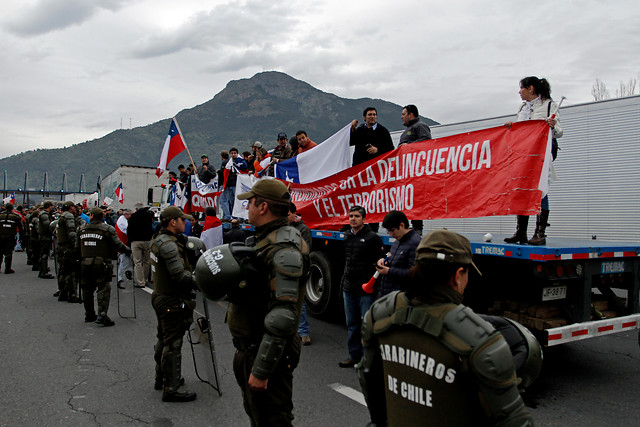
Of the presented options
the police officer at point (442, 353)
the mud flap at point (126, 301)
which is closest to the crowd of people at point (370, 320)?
the police officer at point (442, 353)

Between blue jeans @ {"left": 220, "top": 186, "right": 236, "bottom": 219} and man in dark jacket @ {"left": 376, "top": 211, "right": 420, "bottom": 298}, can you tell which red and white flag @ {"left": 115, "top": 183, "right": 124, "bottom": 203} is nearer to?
blue jeans @ {"left": 220, "top": 186, "right": 236, "bottom": 219}

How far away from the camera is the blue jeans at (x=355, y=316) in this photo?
18.5 feet

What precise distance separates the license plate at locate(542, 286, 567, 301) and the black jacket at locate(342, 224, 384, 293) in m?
1.81

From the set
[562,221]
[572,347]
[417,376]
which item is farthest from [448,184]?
[562,221]

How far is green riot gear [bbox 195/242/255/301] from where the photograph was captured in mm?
2553

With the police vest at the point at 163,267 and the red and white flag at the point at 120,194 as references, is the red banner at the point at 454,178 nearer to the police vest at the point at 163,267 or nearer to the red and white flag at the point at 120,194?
the police vest at the point at 163,267

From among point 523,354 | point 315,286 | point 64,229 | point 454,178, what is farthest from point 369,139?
point 64,229

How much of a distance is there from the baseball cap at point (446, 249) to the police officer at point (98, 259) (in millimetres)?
7154

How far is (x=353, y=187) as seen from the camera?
7.42 meters

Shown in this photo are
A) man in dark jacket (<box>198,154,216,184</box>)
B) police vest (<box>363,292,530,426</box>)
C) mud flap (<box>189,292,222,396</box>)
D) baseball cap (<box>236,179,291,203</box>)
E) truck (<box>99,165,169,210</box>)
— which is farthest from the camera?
Answer: truck (<box>99,165,169,210</box>)

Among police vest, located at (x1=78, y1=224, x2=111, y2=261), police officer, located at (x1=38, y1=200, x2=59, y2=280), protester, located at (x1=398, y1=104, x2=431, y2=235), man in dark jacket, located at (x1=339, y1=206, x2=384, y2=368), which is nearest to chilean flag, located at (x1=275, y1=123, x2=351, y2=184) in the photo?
protester, located at (x1=398, y1=104, x2=431, y2=235)

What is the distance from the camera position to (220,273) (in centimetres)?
255

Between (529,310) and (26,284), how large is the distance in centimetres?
1222

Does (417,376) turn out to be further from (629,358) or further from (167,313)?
(629,358)
